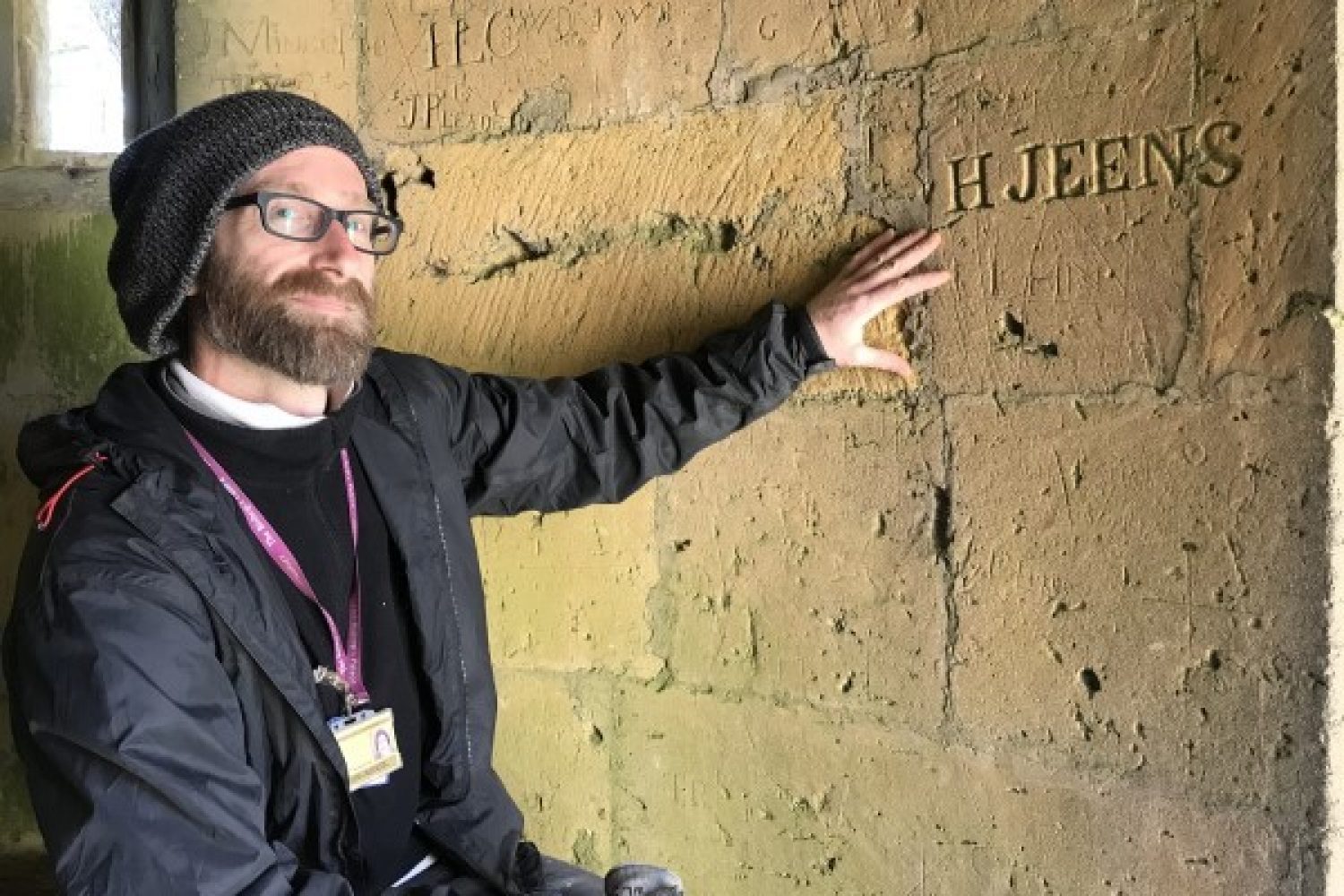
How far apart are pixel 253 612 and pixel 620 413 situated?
34.6 inches

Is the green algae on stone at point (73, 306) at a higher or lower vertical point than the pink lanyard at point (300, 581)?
higher

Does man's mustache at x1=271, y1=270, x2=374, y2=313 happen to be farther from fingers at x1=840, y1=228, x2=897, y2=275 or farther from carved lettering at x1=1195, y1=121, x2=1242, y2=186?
carved lettering at x1=1195, y1=121, x2=1242, y2=186

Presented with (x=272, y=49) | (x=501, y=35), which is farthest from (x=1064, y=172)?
(x=272, y=49)

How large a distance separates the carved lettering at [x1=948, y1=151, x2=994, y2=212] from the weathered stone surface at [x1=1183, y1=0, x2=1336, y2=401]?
40 centimetres

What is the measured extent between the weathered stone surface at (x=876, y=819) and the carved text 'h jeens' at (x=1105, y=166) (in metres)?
1.13

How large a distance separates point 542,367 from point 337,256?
734 millimetres

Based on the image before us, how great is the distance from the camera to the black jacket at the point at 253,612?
171cm

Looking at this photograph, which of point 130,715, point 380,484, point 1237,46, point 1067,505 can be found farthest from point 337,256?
point 1237,46

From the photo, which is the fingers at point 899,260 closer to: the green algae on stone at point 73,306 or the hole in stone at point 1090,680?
the hole in stone at point 1090,680

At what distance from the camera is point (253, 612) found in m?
1.93

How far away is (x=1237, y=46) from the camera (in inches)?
83.2

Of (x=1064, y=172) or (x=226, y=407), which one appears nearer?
(x=226, y=407)

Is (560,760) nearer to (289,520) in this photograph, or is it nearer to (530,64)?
(289,520)

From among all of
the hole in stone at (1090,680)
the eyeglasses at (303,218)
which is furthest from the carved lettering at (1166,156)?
the eyeglasses at (303,218)
